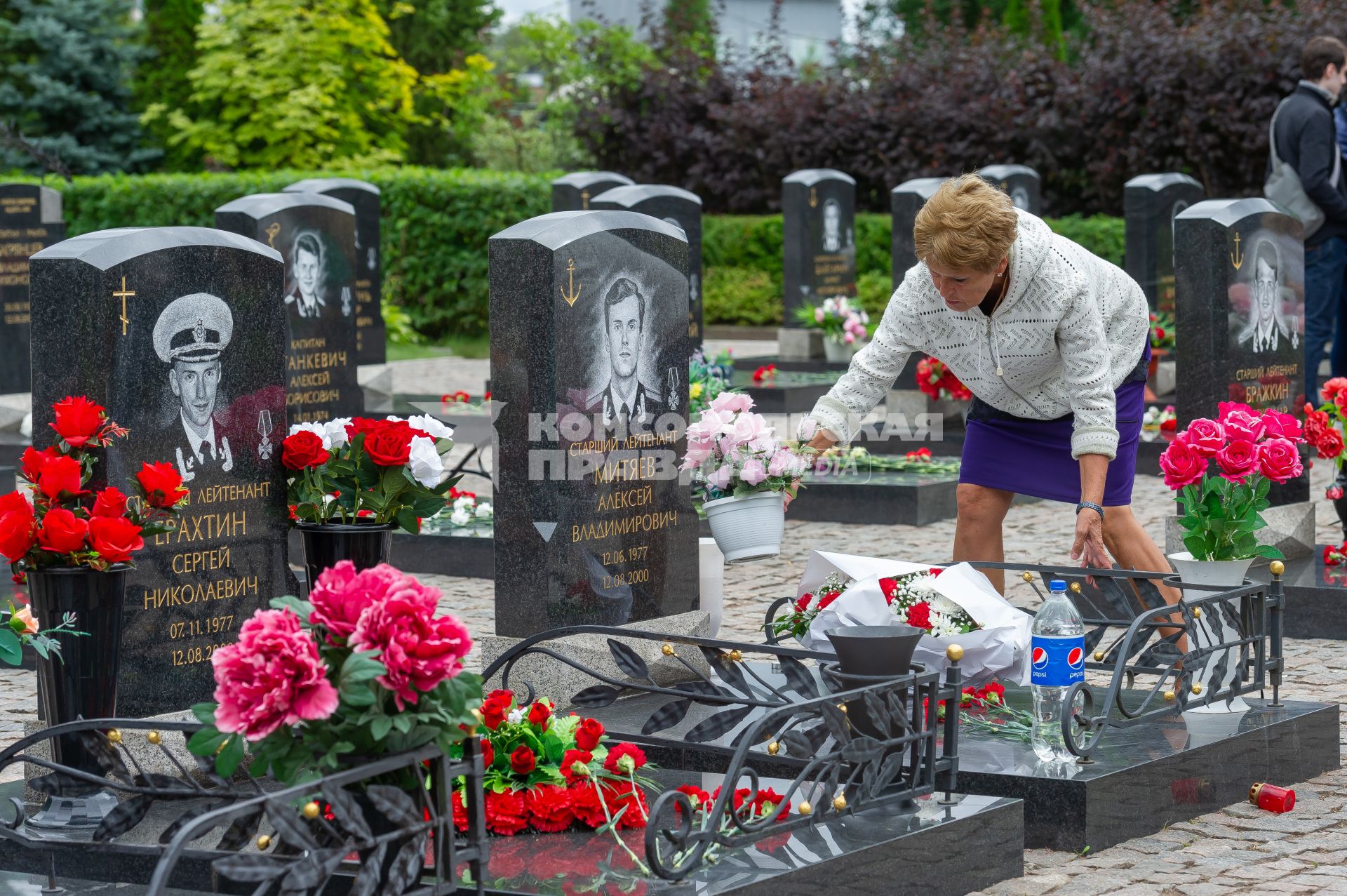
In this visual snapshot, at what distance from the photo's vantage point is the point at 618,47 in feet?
86.3

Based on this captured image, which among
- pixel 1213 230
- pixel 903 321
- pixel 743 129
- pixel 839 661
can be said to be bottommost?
pixel 839 661

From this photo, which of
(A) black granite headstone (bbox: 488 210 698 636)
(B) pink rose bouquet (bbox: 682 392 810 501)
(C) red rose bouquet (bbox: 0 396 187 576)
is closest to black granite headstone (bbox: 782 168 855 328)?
(B) pink rose bouquet (bbox: 682 392 810 501)

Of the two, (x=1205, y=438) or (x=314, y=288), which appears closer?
(x=1205, y=438)

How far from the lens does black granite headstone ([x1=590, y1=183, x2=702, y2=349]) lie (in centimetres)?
1130

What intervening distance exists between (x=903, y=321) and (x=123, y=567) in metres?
2.41

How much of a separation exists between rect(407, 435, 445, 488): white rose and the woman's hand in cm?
191

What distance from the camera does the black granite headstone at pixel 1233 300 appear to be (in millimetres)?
7727

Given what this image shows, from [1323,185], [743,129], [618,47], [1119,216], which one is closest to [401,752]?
[1323,185]

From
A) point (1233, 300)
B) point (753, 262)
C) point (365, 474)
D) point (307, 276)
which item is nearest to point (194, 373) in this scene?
point (365, 474)

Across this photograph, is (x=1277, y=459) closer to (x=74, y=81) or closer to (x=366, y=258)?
(x=366, y=258)

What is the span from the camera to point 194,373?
5121 mm

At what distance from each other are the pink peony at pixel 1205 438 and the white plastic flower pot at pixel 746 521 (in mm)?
1378

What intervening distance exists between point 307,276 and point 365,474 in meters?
4.71

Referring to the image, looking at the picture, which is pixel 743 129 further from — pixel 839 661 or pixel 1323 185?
pixel 839 661
